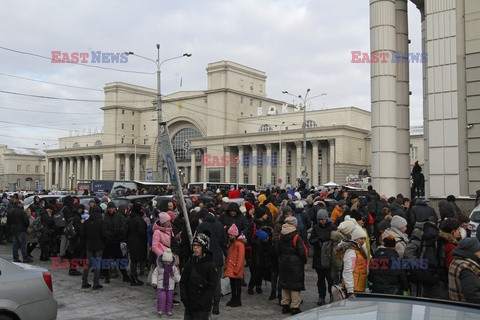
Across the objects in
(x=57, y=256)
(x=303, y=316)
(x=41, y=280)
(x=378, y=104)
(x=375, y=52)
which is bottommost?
(x=57, y=256)

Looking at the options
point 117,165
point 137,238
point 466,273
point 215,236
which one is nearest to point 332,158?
point 117,165

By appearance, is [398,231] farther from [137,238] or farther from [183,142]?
[183,142]

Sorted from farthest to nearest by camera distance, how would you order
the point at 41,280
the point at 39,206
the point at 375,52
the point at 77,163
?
the point at 77,163, the point at 375,52, the point at 39,206, the point at 41,280

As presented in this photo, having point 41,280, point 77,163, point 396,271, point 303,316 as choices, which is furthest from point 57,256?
point 77,163

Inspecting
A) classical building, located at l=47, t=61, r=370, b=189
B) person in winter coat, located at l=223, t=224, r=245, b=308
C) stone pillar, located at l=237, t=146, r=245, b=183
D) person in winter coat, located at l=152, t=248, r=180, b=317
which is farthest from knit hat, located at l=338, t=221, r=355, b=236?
stone pillar, located at l=237, t=146, r=245, b=183

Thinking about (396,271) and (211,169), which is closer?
(396,271)

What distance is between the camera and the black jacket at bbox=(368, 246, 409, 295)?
21.3ft

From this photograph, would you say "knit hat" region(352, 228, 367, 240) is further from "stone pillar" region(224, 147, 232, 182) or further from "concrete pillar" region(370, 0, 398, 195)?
"stone pillar" region(224, 147, 232, 182)

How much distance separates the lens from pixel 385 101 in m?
20.3

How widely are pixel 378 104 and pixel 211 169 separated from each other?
2245 inches

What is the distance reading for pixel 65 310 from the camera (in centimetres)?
867

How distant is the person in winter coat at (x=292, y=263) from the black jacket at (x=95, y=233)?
4.43 meters

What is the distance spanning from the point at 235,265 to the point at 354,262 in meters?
2.78

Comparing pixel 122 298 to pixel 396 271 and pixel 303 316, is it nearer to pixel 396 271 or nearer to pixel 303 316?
pixel 396 271
